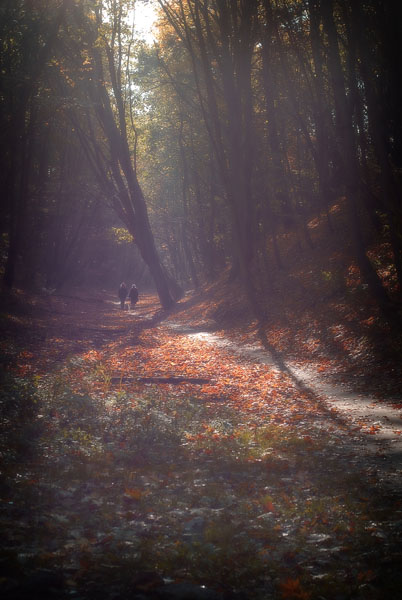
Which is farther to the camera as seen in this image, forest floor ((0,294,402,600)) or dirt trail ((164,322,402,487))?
dirt trail ((164,322,402,487))

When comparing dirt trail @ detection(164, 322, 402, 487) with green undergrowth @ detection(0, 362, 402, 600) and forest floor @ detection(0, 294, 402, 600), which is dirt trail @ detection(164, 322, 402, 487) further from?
green undergrowth @ detection(0, 362, 402, 600)

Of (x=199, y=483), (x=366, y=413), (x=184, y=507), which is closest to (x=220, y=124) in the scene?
(x=366, y=413)

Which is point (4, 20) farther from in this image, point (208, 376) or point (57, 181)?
point (57, 181)

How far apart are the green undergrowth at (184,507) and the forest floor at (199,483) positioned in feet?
0.07

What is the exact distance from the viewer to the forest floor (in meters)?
4.04

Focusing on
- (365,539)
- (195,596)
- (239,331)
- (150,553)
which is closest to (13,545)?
(150,553)

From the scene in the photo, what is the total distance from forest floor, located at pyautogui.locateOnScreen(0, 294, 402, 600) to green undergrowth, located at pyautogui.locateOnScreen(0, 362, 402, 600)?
0.02 meters

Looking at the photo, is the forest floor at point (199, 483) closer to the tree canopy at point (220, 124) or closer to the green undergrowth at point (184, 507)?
the green undergrowth at point (184, 507)

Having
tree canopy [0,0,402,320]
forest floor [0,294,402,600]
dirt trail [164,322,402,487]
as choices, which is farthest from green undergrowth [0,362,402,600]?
tree canopy [0,0,402,320]

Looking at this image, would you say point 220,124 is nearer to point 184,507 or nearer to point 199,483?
point 199,483

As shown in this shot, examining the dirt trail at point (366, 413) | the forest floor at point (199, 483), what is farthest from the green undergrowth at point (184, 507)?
the dirt trail at point (366, 413)

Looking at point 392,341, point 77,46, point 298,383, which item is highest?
point 77,46

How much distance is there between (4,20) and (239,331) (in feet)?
45.2

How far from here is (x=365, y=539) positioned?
453 centimetres
